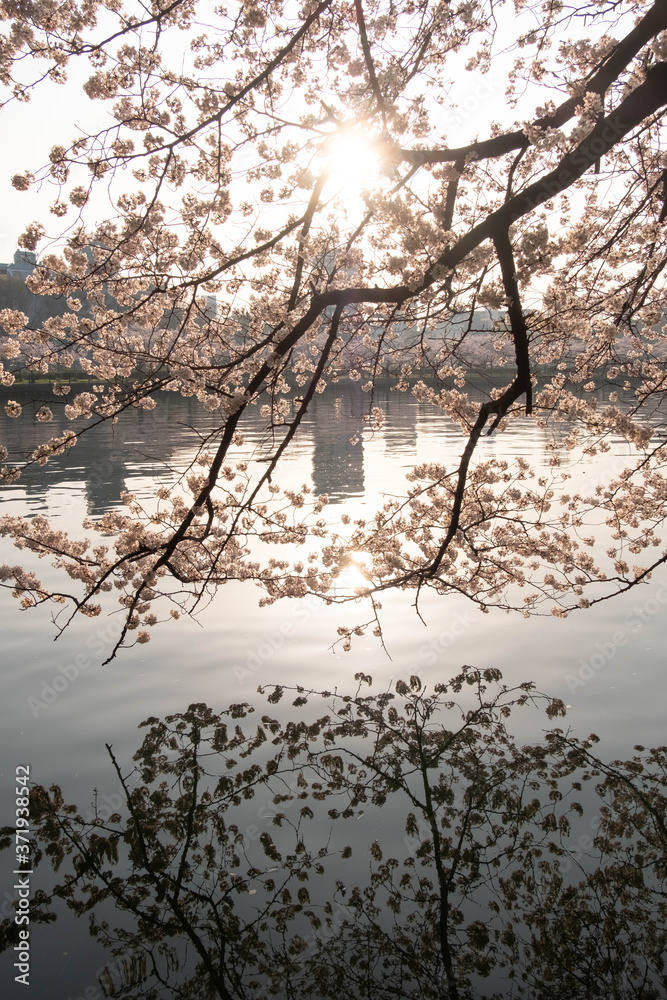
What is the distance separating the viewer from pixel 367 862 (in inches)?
192

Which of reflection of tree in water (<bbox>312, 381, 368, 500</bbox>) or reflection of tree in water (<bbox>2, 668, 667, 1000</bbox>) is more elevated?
reflection of tree in water (<bbox>312, 381, 368, 500</bbox>)

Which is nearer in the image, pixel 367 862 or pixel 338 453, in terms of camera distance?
pixel 367 862

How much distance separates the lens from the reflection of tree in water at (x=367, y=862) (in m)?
3.98

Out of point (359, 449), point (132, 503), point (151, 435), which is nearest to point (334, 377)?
point (132, 503)

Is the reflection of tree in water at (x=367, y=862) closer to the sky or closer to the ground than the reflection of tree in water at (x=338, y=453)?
closer to the ground

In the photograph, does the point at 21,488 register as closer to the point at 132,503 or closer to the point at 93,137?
the point at 132,503

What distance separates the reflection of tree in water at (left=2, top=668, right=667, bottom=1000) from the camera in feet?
13.1

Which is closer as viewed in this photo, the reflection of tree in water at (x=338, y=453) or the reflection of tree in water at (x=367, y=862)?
the reflection of tree in water at (x=367, y=862)

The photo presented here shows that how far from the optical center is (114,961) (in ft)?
13.3

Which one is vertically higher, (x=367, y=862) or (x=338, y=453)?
(x=338, y=453)

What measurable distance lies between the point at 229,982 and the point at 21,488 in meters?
18.5

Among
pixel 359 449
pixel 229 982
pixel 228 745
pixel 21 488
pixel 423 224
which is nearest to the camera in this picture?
pixel 229 982

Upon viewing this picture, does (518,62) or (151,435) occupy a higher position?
(518,62)

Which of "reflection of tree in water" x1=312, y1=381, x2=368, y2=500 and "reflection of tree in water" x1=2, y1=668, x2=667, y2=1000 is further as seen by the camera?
"reflection of tree in water" x1=312, y1=381, x2=368, y2=500
